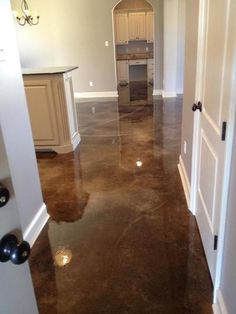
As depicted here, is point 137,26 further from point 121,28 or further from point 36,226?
point 36,226

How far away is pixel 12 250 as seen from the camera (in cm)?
69

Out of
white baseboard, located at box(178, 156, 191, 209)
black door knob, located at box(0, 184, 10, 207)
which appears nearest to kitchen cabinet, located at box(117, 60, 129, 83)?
white baseboard, located at box(178, 156, 191, 209)

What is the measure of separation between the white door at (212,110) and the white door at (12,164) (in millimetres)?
1020

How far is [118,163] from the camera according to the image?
3.57 metres

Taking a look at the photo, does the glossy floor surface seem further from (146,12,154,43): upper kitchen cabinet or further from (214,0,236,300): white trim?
(146,12,154,43): upper kitchen cabinet

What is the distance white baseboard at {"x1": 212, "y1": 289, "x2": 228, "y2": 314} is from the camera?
1429 millimetres

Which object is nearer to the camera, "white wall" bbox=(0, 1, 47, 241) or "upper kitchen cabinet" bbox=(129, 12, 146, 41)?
Answer: "white wall" bbox=(0, 1, 47, 241)

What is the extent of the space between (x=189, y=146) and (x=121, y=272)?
129 centimetres

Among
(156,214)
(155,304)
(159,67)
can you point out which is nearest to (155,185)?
(156,214)

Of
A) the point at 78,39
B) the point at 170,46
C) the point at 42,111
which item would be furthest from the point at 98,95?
the point at 42,111

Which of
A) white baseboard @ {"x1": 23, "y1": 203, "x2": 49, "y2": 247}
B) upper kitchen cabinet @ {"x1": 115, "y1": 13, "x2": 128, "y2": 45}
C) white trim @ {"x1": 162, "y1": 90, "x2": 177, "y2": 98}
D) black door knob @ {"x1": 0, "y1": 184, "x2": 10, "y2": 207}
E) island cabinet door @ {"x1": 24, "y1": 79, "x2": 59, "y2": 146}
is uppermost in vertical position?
upper kitchen cabinet @ {"x1": 115, "y1": 13, "x2": 128, "y2": 45}

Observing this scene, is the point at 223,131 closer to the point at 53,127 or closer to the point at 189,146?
the point at 189,146

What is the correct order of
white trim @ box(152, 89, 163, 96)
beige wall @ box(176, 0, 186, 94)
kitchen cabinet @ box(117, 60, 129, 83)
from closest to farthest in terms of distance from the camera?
beige wall @ box(176, 0, 186, 94)
white trim @ box(152, 89, 163, 96)
kitchen cabinet @ box(117, 60, 129, 83)

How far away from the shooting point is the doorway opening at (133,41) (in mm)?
8852
